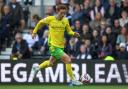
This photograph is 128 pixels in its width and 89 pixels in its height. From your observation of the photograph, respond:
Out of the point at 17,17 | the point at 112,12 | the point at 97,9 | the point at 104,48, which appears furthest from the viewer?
the point at 17,17

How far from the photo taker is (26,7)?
23.0 m

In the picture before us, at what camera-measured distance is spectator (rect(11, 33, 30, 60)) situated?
2074cm

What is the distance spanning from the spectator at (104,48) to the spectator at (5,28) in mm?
3372

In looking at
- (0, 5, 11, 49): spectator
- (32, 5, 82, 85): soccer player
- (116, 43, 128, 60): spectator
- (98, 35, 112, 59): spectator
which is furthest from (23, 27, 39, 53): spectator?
(32, 5, 82, 85): soccer player

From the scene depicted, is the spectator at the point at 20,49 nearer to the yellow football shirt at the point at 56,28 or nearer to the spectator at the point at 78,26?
the spectator at the point at 78,26

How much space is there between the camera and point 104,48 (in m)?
20.1

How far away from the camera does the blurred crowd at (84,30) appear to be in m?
20.2

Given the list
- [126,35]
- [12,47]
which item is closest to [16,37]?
[12,47]

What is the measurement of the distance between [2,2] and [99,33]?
12.7ft

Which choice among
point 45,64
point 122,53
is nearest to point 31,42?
point 122,53

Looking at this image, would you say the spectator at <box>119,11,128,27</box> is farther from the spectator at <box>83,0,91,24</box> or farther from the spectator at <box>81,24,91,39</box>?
the spectator at <box>83,0,91,24</box>

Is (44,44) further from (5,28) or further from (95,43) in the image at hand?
(95,43)

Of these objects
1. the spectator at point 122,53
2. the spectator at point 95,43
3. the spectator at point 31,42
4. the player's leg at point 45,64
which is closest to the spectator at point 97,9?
the spectator at point 95,43

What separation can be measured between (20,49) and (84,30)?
2.08m
